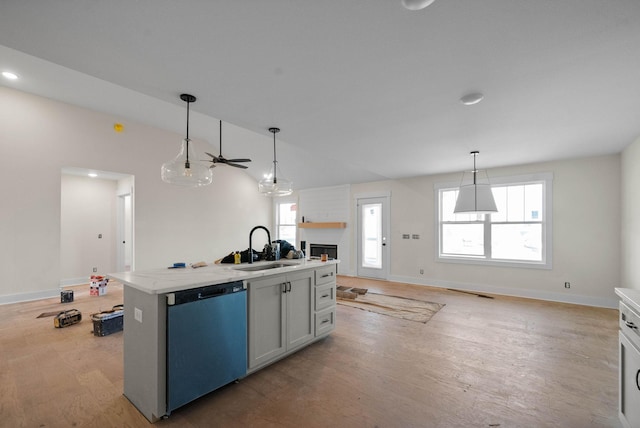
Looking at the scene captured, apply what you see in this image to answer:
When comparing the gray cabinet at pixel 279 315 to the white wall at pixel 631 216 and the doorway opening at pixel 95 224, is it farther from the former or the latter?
the doorway opening at pixel 95 224

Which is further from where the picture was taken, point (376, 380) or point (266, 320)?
point (266, 320)

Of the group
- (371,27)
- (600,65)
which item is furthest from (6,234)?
(600,65)

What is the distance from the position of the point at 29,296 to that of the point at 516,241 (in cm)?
861

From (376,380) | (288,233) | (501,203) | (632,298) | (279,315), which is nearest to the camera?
(632,298)

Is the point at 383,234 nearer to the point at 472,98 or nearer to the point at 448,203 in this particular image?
the point at 448,203

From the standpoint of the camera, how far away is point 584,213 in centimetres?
456

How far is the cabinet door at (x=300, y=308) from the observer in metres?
2.71

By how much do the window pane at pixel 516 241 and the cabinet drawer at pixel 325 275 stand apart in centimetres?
384

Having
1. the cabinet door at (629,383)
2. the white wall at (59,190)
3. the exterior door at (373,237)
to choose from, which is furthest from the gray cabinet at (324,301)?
the white wall at (59,190)

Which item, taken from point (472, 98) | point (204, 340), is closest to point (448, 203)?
point (472, 98)

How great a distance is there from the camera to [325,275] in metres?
3.15

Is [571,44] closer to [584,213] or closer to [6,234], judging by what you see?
[584,213]

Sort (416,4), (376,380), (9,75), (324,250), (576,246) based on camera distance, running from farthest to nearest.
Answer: (324,250)
(576,246)
(9,75)
(376,380)
(416,4)

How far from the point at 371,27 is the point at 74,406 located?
325 cm
